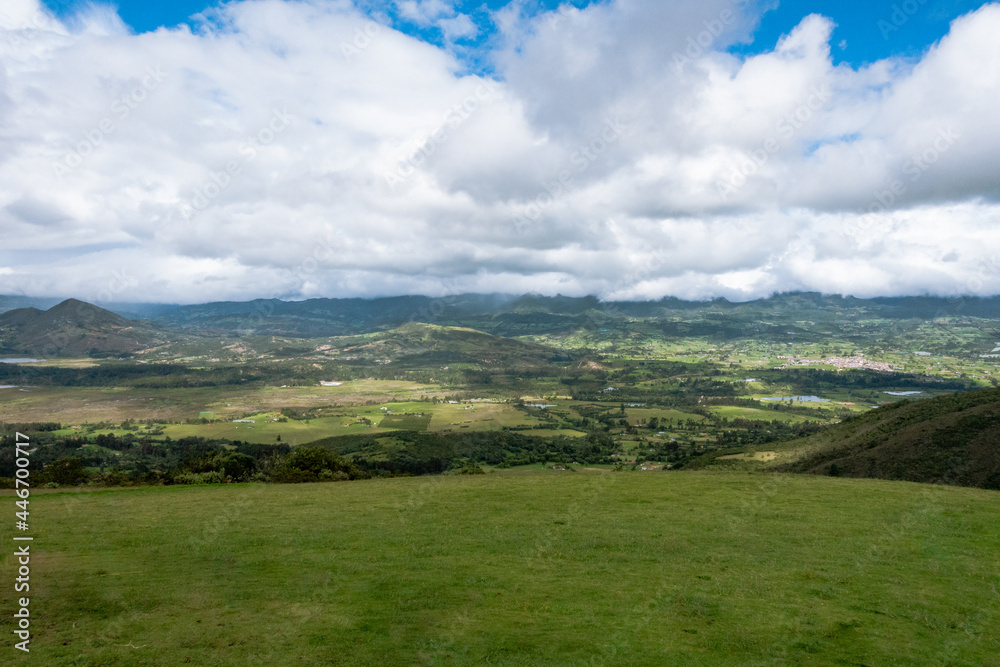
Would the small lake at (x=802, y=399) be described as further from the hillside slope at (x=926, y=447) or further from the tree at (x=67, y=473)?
the tree at (x=67, y=473)

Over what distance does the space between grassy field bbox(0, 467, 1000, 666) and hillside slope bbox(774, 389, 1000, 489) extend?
743 cm

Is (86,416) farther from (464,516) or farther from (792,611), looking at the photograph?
(792,611)

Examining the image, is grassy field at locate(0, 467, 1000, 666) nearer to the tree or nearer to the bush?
the bush

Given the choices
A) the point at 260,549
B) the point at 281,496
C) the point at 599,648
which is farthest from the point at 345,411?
the point at 599,648

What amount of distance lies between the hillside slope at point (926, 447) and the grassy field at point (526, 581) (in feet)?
24.4

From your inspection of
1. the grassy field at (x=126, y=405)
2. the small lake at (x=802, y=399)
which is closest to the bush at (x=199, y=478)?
the grassy field at (x=126, y=405)

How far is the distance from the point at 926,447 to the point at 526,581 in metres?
36.4

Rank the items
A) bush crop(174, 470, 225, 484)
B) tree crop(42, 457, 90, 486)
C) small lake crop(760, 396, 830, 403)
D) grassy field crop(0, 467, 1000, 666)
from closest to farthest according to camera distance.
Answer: grassy field crop(0, 467, 1000, 666) < tree crop(42, 457, 90, 486) < bush crop(174, 470, 225, 484) < small lake crop(760, 396, 830, 403)

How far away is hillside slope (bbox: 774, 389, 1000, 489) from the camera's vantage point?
31.2m

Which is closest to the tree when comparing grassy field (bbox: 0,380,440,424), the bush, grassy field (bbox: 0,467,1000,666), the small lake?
the bush

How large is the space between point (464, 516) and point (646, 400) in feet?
576

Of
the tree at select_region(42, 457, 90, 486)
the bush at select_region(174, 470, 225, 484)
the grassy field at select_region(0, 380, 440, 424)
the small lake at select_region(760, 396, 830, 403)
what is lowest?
the small lake at select_region(760, 396, 830, 403)

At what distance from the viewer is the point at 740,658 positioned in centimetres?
1077

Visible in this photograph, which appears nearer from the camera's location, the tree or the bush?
the tree
